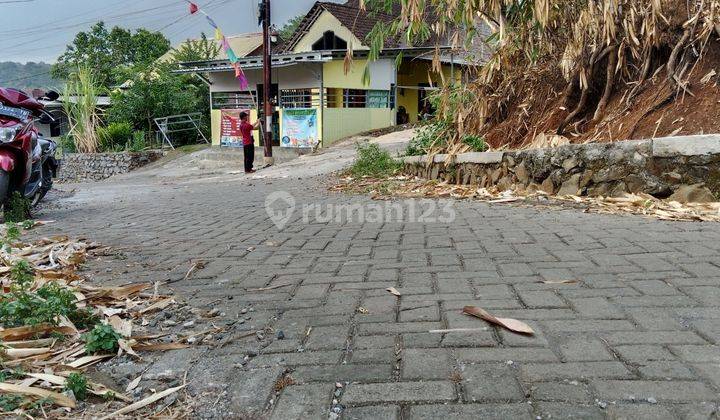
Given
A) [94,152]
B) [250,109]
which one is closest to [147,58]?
[94,152]

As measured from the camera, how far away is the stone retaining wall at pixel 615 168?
205 inches

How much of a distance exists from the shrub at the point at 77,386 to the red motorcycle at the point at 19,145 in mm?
4657

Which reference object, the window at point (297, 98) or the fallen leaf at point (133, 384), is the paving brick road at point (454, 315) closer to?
the fallen leaf at point (133, 384)

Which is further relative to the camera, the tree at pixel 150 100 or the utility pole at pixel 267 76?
the tree at pixel 150 100

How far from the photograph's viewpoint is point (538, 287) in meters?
3.15

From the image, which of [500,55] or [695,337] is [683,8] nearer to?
[500,55]

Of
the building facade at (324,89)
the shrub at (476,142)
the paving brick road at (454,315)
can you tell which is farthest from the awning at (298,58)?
the paving brick road at (454,315)

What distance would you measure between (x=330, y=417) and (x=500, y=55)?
23.5 ft

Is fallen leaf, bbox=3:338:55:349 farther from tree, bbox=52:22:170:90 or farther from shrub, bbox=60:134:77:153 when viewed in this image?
tree, bbox=52:22:170:90

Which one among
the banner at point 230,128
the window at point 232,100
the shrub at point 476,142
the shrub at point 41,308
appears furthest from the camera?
the window at point 232,100

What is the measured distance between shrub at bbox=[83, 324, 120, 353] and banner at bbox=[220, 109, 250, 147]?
20.5 m

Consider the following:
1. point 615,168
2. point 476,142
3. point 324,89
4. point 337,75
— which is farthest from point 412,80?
point 615,168

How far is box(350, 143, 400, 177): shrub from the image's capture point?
996 centimetres

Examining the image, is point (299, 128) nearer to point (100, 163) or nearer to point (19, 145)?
point (100, 163)
